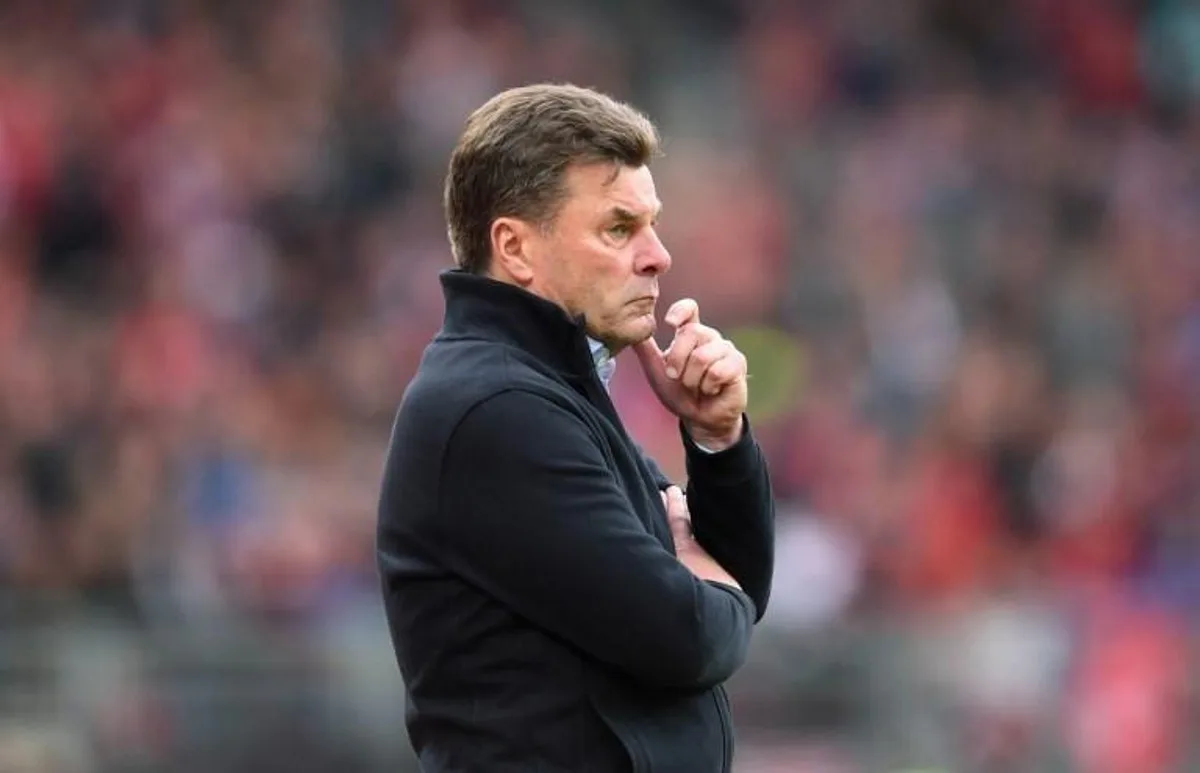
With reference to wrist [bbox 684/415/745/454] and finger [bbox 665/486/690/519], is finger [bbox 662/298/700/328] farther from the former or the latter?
→ finger [bbox 665/486/690/519]

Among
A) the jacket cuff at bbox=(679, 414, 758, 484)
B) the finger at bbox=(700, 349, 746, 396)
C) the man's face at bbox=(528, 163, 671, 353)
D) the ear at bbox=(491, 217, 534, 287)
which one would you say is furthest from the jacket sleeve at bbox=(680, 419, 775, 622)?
the ear at bbox=(491, 217, 534, 287)

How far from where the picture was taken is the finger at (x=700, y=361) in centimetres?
356

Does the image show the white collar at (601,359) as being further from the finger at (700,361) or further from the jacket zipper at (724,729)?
the jacket zipper at (724,729)

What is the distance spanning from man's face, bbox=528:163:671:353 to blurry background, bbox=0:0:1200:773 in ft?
16.7

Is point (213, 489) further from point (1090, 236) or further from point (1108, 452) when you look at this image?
point (1090, 236)

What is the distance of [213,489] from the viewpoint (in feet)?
31.7

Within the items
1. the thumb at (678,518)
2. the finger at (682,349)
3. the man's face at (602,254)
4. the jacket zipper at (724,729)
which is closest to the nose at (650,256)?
the man's face at (602,254)

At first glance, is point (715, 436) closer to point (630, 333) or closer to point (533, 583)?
point (630, 333)

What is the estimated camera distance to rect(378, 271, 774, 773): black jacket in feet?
10.9

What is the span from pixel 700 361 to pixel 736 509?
26 cm

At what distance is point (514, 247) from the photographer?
11.5 feet

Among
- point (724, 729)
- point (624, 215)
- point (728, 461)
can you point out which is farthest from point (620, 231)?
point (724, 729)

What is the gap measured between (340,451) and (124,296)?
1.40 m

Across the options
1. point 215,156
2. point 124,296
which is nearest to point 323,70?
point 215,156
